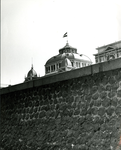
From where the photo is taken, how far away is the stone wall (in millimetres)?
6273

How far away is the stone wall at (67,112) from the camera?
20.6 ft

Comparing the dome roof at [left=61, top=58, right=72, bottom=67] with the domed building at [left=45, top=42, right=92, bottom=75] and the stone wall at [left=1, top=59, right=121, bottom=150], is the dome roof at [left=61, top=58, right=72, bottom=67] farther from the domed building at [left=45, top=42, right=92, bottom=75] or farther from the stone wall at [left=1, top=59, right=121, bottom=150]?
the stone wall at [left=1, top=59, right=121, bottom=150]

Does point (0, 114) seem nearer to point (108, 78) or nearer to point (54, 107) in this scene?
point (54, 107)

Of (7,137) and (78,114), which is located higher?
(78,114)

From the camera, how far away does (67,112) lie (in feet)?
24.7

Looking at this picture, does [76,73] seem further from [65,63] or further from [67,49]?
[67,49]

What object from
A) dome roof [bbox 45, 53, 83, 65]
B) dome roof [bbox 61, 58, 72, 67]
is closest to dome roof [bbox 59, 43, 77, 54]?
dome roof [bbox 45, 53, 83, 65]

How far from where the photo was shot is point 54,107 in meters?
8.11

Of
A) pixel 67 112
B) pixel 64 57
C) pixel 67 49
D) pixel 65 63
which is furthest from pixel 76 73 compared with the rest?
pixel 67 49

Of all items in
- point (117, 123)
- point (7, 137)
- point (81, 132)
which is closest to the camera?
point (117, 123)

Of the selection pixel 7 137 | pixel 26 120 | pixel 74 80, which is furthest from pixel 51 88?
pixel 7 137

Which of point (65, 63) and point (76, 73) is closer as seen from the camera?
point (76, 73)

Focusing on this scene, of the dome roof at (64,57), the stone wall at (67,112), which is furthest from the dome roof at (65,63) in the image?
the stone wall at (67,112)

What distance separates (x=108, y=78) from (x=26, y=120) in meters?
3.98
